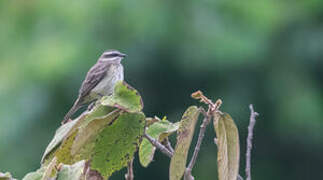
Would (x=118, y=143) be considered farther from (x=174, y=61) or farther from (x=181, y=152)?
(x=174, y=61)

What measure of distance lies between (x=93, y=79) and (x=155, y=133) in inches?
122

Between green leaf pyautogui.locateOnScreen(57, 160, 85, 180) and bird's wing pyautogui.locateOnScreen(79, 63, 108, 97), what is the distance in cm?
333

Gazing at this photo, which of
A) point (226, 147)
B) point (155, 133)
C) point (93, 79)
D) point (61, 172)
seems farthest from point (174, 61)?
point (61, 172)

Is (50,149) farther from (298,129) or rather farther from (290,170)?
(290,170)

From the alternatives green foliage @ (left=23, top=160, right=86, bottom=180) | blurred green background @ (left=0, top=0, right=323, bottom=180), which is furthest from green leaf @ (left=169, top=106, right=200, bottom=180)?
blurred green background @ (left=0, top=0, right=323, bottom=180)

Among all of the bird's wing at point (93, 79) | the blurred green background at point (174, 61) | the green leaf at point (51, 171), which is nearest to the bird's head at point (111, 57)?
the bird's wing at point (93, 79)

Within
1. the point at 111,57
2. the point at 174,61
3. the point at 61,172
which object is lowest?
the point at 174,61

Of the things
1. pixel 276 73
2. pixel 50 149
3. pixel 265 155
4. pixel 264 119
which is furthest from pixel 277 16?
pixel 50 149

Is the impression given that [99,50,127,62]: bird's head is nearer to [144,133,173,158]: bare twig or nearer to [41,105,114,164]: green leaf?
[144,133,173,158]: bare twig

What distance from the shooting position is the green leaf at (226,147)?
1.90 meters

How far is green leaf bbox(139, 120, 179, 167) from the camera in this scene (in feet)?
7.11

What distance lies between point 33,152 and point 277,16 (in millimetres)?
4147

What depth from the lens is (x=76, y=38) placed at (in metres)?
9.28

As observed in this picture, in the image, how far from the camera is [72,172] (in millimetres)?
1727
